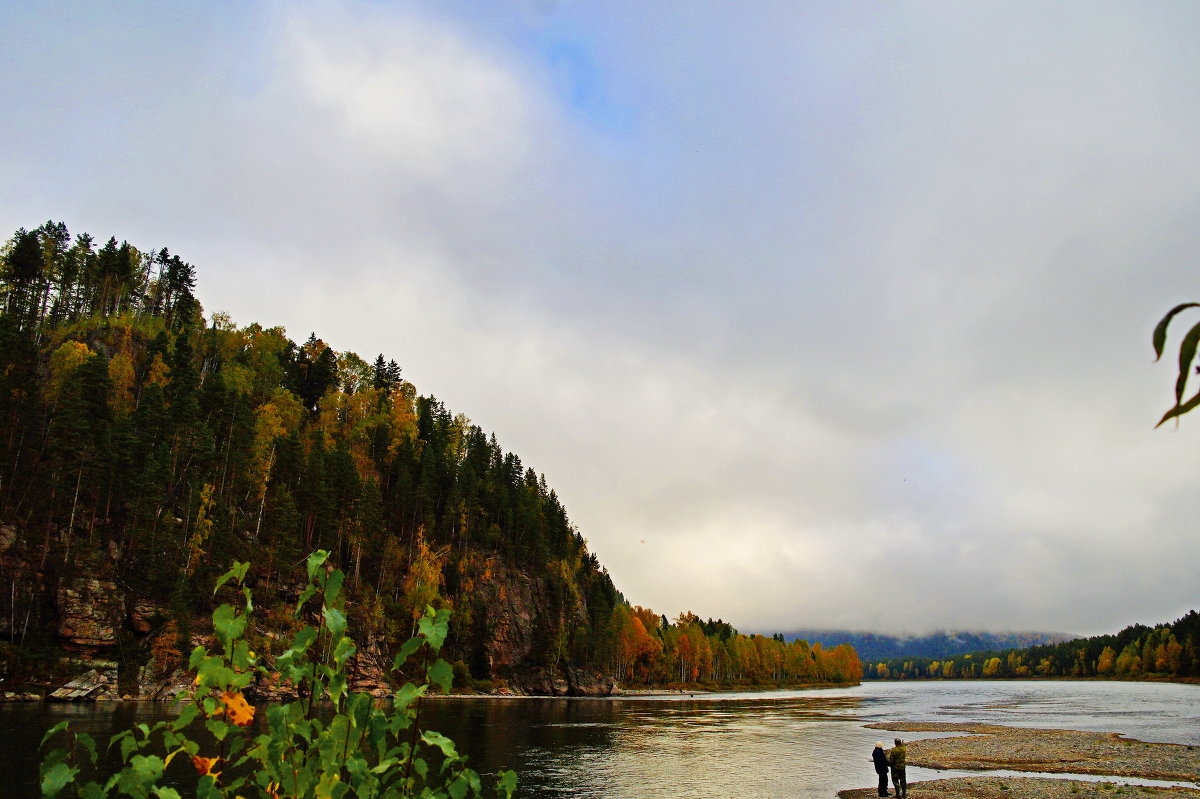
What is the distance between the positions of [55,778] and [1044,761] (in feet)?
186

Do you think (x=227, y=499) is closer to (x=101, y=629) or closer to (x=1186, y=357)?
(x=101, y=629)

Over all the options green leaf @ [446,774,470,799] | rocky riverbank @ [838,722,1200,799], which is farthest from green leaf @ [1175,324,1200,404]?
rocky riverbank @ [838,722,1200,799]

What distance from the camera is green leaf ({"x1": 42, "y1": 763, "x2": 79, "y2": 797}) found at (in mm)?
3906

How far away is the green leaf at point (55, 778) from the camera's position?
3.91 m

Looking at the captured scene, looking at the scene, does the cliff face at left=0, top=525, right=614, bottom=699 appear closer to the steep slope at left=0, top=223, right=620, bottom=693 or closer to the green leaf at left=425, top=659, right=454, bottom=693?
the steep slope at left=0, top=223, right=620, bottom=693

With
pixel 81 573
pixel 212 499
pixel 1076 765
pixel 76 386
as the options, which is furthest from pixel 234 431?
pixel 1076 765

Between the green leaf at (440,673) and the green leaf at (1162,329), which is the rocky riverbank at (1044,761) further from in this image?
the green leaf at (1162,329)

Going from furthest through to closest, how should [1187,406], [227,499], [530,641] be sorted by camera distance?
[530,641]
[227,499]
[1187,406]

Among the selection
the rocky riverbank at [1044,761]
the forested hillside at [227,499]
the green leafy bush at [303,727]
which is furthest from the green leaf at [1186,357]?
the forested hillside at [227,499]

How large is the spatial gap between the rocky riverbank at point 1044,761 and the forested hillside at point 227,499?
67.3 meters

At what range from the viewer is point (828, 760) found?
46844mm

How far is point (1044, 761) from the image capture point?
45688 millimetres

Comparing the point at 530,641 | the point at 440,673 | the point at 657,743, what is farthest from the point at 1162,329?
the point at 530,641

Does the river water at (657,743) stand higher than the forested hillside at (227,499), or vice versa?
the forested hillside at (227,499)
